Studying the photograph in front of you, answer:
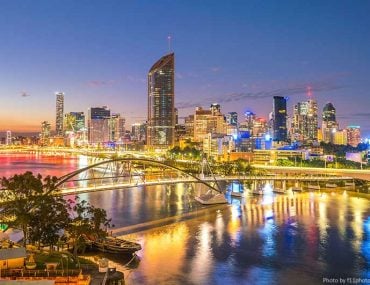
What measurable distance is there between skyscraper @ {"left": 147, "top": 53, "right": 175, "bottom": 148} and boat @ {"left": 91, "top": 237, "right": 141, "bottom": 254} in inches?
6497

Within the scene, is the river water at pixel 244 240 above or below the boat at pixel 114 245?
below

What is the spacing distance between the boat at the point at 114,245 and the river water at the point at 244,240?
0.72m

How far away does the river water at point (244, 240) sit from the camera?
22.0 metres

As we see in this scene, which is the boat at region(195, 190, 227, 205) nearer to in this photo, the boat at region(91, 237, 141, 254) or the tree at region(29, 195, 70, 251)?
the boat at region(91, 237, 141, 254)

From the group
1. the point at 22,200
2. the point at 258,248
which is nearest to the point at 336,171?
the point at 258,248

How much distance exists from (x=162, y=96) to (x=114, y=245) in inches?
6844

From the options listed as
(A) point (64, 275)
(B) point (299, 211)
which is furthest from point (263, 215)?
(A) point (64, 275)

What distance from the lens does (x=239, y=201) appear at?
158 feet

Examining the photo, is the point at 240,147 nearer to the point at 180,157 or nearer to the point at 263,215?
the point at 180,157

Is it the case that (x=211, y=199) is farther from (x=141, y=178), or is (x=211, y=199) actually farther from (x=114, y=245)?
(x=114, y=245)

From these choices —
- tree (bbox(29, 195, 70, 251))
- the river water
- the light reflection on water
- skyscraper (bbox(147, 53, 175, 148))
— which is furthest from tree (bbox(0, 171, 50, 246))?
skyscraper (bbox(147, 53, 175, 148))

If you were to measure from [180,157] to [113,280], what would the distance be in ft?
311

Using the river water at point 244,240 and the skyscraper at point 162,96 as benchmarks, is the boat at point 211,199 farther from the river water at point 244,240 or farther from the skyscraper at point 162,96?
the skyscraper at point 162,96

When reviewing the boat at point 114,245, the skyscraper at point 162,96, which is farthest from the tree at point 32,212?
the skyscraper at point 162,96
